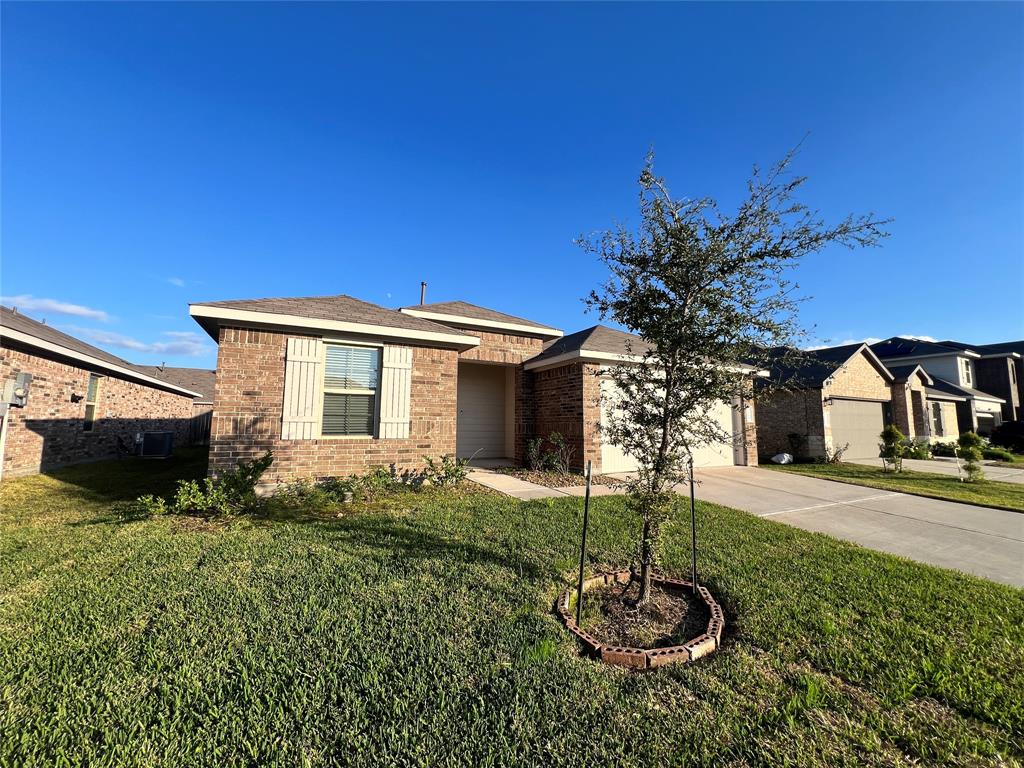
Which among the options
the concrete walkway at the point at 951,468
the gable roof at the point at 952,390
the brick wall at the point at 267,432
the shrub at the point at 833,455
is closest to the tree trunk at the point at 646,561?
the brick wall at the point at 267,432

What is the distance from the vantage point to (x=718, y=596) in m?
3.38

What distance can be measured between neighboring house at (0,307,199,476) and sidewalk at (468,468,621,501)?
7.39 m

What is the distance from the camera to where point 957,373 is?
23.1 m

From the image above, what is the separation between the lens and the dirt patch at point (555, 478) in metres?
8.21

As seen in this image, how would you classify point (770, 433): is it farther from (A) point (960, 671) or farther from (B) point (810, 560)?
(A) point (960, 671)

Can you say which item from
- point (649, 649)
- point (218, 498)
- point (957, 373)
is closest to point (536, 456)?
point (218, 498)

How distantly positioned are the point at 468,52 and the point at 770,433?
52.1ft

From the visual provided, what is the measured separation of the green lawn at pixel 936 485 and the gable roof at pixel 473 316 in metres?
8.39

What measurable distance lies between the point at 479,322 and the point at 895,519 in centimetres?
921

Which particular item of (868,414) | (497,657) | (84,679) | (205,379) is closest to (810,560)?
(497,657)

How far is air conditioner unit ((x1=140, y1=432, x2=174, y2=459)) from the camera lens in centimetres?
1271

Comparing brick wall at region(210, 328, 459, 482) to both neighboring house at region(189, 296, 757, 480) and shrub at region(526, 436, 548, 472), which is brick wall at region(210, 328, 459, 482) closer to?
neighboring house at region(189, 296, 757, 480)

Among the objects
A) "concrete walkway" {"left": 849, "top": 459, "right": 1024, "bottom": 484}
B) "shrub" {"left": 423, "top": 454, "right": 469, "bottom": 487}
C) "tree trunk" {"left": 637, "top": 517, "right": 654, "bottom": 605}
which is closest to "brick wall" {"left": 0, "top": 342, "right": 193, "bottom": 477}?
"shrub" {"left": 423, "top": 454, "right": 469, "bottom": 487}

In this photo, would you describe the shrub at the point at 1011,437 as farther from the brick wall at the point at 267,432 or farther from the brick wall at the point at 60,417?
the brick wall at the point at 60,417
